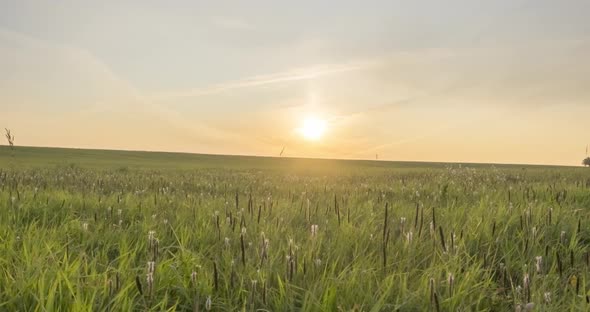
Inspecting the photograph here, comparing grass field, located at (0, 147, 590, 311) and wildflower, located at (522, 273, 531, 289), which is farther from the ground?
wildflower, located at (522, 273, 531, 289)

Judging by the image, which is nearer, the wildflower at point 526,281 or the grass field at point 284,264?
the wildflower at point 526,281

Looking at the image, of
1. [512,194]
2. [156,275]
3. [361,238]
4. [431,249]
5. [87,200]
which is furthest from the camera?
[512,194]

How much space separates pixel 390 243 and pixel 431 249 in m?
0.35

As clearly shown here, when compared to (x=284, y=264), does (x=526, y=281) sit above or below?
above

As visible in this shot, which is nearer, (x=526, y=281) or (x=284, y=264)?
(x=526, y=281)

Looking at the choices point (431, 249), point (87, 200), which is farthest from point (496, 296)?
point (87, 200)

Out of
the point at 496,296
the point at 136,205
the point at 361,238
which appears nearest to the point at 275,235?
the point at 361,238

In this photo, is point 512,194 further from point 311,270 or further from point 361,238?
point 311,270

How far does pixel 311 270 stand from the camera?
3188 mm

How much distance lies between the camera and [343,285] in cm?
282

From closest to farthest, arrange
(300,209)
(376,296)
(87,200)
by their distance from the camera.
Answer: (376,296), (300,209), (87,200)

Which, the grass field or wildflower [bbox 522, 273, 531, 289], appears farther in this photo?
the grass field

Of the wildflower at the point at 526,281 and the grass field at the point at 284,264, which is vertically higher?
the wildflower at the point at 526,281

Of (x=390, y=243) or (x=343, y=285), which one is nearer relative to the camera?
(x=343, y=285)
